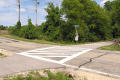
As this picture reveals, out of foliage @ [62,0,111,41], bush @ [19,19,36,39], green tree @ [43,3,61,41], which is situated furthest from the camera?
bush @ [19,19,36,39]

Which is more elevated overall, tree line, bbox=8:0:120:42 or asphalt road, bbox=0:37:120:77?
tree line, bbox=8:0:120:42

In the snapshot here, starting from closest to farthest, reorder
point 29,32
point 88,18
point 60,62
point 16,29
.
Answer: point 60,62 < point 29,32 < point 88,18 < point 16,29

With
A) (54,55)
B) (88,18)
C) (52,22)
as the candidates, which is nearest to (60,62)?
Result: (54,55)

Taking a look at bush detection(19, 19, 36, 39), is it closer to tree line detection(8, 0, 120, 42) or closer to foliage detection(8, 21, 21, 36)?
tree line detection(8, 0, 120, 42)

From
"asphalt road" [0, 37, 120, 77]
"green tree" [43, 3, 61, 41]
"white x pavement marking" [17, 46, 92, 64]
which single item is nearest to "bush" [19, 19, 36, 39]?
"green tree" [43, 3, 61, 41]

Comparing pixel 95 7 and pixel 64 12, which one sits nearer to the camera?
pixel 64 12

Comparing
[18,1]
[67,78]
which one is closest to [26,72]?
[67,78]

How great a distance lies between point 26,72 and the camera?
5.12 m

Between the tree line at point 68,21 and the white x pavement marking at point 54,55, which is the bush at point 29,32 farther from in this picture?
the white x pavement marking at point 54,55

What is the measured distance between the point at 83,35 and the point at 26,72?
1619 cm

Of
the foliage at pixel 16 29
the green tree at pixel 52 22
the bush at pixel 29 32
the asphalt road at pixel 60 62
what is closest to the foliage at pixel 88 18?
the green tree at pixel 52 22

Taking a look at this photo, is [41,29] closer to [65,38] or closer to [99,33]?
[65,38]

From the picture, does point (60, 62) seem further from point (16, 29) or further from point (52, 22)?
point (16, 29)

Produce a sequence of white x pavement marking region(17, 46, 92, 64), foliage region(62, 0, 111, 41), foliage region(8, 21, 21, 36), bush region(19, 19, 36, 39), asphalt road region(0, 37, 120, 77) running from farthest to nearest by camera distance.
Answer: foliage region(8, 21, 21, 36)
bush region(19, 19, 36, 39)
foliage region(62, 0, 111, 41)
white x pavement marking region(17, 46, 92, 64)
asphalt road region(0, 37, 120, 77)
